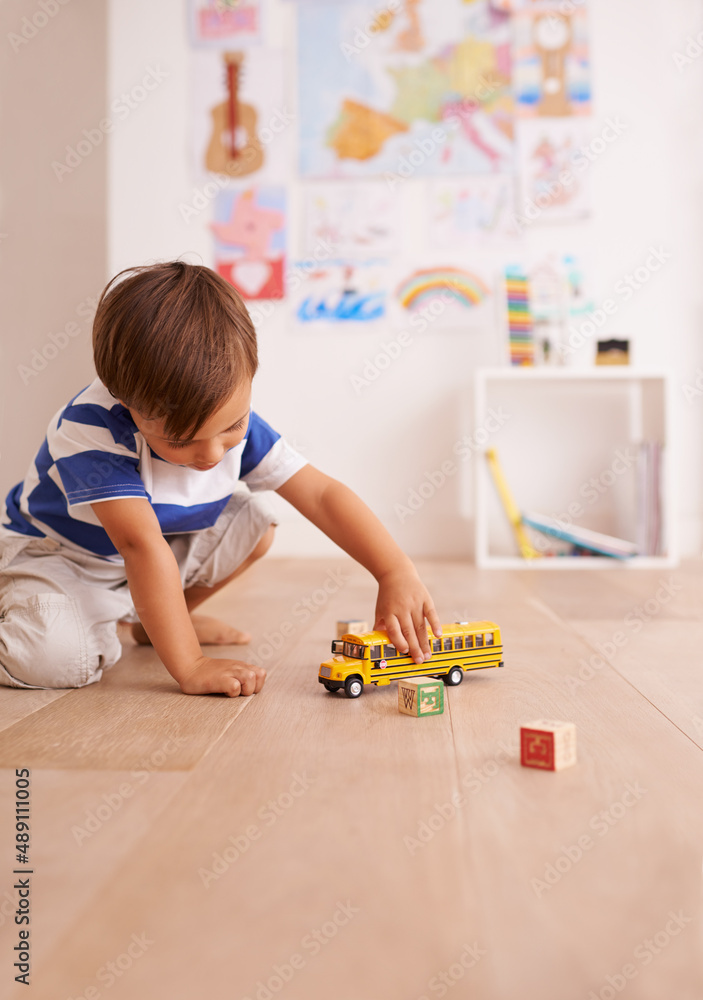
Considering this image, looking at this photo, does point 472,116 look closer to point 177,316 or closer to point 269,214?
point 269,214

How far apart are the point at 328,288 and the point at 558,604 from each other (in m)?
1.27

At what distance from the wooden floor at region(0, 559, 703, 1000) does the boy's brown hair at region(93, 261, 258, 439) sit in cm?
30

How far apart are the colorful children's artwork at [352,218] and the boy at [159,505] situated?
4.64 feet

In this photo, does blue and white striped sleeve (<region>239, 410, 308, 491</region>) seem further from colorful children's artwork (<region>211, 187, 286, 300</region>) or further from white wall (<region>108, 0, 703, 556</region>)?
colorful children's artwork (<region>211, 187, 286, 300</region>)

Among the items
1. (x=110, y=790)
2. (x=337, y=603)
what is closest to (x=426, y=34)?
(x=337, y=603)

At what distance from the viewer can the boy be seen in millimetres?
832

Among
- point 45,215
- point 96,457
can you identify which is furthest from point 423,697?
point 45,215

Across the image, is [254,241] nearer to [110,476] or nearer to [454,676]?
[110,476]

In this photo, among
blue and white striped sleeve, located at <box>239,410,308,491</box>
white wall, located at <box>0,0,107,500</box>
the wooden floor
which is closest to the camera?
the wooden floor

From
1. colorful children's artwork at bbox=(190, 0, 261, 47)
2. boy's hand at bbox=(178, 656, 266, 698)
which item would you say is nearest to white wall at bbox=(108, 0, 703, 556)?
colorful children's artwork at bbox=(190, 0, 261, 47)

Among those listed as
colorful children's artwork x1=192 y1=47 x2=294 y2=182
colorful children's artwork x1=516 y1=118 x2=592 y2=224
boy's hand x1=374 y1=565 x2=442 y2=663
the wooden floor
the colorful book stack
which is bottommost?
the wooden floor

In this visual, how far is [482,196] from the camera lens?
238 centimetres

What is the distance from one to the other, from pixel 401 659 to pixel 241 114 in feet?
6.60

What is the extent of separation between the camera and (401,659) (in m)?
0.91
